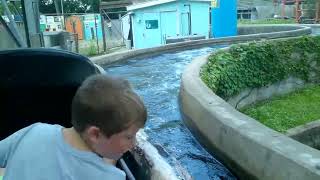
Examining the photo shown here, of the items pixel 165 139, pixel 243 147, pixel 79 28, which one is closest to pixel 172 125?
pixel 165 139

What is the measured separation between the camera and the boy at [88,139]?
4.43 ft

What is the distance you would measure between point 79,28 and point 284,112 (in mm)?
23122

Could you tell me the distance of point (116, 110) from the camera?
4.37 feet

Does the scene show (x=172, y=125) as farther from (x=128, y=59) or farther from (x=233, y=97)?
(x=128, y=59)

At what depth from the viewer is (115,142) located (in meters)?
1.44

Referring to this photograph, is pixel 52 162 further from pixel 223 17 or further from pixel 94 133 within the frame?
pixel 223 17

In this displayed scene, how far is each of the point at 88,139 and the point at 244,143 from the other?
2.96m

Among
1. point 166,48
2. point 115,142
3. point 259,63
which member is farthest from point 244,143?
point 166,48

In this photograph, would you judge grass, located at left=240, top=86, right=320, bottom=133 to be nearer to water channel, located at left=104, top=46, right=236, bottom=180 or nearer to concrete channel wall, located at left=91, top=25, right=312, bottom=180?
water channel, located at left=104, top=46, right=236, bottom=180

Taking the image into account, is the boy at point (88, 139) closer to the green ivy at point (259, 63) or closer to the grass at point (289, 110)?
the grass at point (289, 110)

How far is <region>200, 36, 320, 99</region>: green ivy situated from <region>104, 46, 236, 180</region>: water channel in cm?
97

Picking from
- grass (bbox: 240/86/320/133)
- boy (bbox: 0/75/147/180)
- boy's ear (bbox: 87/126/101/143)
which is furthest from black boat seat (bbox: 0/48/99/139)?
grass (bbox: 240/86/320/133)

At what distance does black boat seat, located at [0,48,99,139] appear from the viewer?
2.77 metres

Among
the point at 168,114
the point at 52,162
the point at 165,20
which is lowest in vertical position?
the point at 168,114
